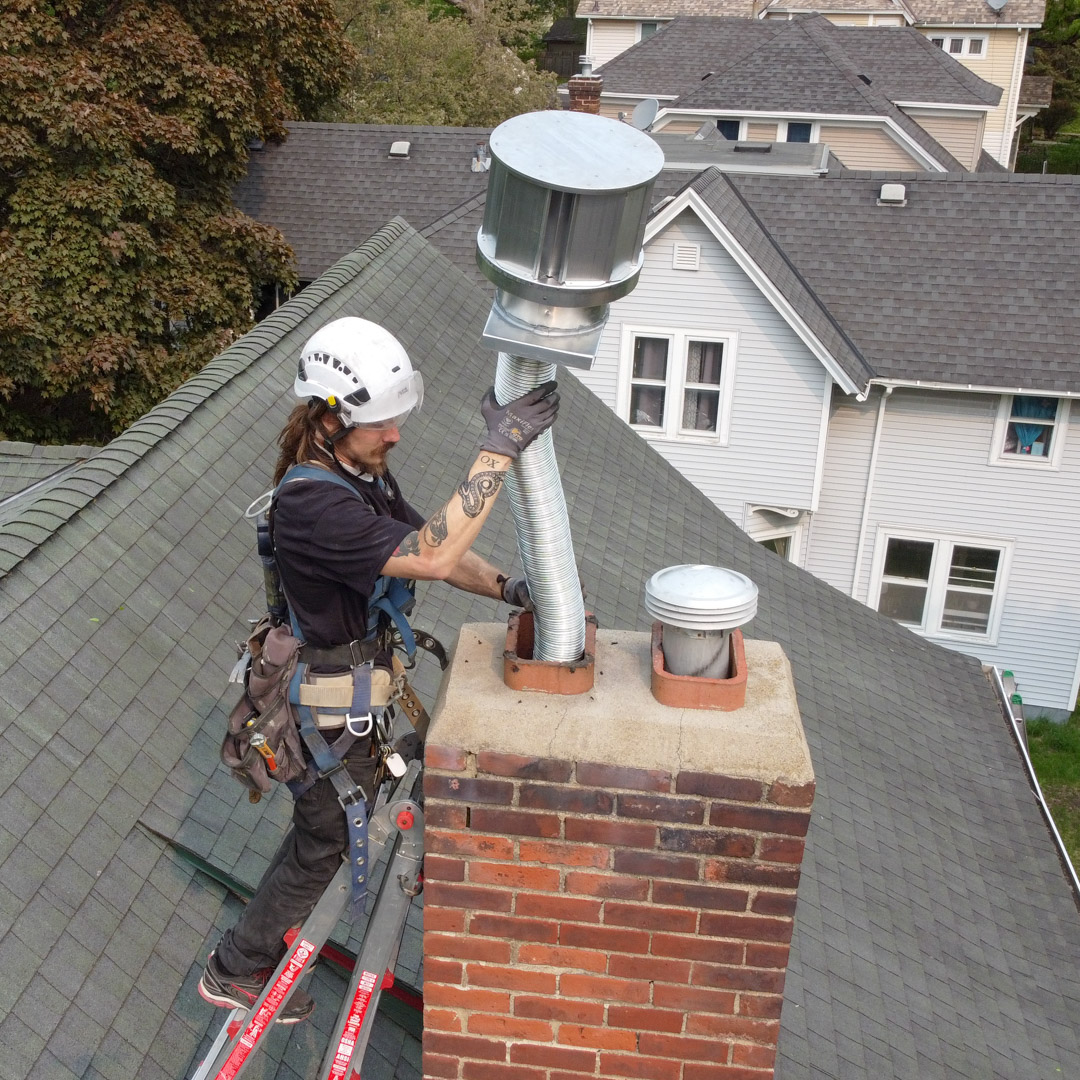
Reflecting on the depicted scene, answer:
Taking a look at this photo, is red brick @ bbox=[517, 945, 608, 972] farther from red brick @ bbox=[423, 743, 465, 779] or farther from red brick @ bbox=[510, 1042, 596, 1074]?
red brick @ bbox=[423, 743, 465, 779]

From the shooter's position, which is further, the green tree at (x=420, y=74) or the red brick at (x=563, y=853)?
the green tree at (x=420, y=74)

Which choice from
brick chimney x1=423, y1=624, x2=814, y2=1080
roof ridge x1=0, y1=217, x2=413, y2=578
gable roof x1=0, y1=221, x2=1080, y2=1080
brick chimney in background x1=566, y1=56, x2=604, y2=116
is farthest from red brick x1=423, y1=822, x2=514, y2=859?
brick chimney in background x1=566, y1=56, x2=604, y2=116

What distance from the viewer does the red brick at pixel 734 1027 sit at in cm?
267

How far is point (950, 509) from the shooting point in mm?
18344

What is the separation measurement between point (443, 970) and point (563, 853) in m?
0.47

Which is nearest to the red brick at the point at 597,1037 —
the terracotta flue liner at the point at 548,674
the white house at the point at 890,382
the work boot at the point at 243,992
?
the terracotta flue liner at the point at 548,674

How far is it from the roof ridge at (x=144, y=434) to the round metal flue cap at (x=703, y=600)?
10.7 ft

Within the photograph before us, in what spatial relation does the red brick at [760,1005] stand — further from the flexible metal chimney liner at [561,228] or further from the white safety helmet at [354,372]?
the white safety helmet at [354,372]

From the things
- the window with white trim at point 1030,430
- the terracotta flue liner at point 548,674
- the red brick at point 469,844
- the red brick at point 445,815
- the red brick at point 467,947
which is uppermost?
the terracotta flue liner at point 548,674

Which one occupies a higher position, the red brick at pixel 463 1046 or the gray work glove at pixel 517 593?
the gray work glove at pixel 517 593

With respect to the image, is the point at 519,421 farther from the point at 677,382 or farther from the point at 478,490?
the point at 677,382

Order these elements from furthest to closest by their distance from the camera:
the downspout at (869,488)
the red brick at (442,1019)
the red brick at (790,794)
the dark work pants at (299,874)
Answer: the downspout at (869,488)
the dark work pants at (299,874)
the red brick at (442,1019)
the red brick at (790,794)

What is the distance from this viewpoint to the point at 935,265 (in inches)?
701

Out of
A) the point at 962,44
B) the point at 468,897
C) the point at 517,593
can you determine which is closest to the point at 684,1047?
the point at 468,897
